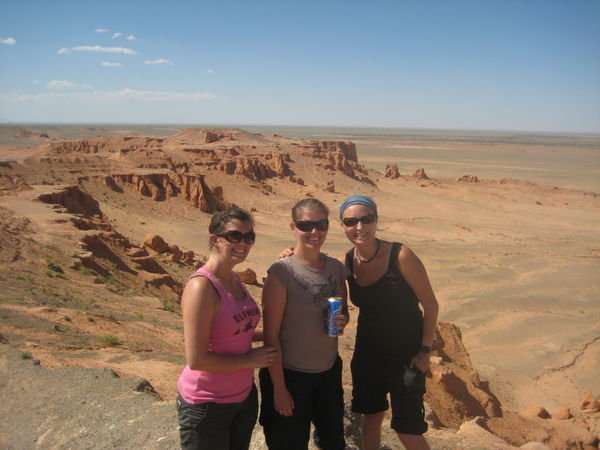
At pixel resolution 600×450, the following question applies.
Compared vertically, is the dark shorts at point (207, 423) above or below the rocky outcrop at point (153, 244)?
above

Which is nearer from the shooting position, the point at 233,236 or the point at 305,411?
the point at 233,236

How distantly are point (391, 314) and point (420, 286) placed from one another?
29 cm

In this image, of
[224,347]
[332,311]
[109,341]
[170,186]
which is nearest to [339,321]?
[332,311]

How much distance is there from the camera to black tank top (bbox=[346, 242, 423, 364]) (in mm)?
3229

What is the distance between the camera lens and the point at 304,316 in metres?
2.96

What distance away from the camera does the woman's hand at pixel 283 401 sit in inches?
117

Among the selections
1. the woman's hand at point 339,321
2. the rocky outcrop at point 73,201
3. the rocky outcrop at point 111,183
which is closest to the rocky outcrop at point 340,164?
the rocky outcrop at point 111,183

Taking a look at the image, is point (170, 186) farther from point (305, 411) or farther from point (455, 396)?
point (305, 411)

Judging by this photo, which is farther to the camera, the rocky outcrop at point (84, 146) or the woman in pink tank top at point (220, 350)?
the rocky outcrop at point (84, 146)

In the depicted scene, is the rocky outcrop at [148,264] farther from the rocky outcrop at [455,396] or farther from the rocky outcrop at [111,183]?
the rocky outcrop at [111,183]

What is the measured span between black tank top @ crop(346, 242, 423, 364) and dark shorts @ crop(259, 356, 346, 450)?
37cm

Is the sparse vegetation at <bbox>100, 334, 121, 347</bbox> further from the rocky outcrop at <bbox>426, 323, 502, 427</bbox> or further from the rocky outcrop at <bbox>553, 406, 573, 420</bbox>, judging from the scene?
the rocky outcrop at <bbox>553, 406, 573, 420</bbox>

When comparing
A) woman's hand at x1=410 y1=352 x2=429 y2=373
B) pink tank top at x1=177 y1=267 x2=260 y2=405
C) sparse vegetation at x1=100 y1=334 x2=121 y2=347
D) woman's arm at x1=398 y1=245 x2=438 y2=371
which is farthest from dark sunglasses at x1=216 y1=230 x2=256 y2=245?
sparse vegetation at x1=100 y1=334 x2=121 y2=347

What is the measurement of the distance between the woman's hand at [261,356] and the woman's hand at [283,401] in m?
0.25
